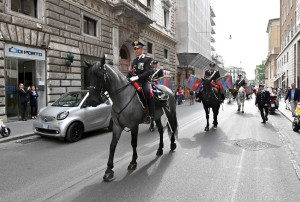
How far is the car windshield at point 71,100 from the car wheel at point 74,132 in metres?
0.76

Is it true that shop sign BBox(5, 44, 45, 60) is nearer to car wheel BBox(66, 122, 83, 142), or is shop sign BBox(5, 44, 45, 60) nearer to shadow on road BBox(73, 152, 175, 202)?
car wheel BBox(66, 122, 83, 142)

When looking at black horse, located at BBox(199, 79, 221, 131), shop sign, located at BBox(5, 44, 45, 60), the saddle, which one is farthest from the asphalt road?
shop sign, located at BBox(5, 44, 45, 60)

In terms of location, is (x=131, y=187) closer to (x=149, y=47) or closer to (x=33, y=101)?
(x=33, y=101)

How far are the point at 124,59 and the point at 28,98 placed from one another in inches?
426

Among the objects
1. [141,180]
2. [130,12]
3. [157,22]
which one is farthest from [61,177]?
[157,22]

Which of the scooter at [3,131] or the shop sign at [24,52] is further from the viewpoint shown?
the shop sign at [24,52]

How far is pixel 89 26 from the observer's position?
16.4 meters

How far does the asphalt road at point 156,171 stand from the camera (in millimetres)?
3447

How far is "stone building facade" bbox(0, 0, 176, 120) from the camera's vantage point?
1119cm

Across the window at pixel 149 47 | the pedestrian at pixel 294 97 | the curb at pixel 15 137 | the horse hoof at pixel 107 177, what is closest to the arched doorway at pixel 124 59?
the window at pixel 149 47

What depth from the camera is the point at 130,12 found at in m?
19.1

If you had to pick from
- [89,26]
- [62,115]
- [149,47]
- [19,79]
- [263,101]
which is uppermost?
[149,47]

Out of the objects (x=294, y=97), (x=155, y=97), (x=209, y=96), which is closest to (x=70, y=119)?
(x=155, y=97)

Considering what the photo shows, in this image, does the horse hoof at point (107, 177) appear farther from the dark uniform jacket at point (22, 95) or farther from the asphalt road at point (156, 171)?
the dark uniform jacket at point (22, 95)
